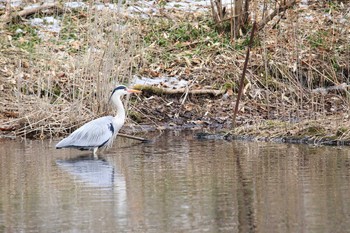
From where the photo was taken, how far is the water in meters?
8.85

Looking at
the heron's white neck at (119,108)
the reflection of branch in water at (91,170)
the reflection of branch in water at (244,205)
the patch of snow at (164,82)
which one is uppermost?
the patch of snow at (164,82)

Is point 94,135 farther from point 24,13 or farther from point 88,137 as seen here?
point 24,13

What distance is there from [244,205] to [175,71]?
1095 cm

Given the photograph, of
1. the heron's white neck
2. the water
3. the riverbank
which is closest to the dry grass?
the riverbank

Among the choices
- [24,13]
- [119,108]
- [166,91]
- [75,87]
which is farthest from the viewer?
[24,13]

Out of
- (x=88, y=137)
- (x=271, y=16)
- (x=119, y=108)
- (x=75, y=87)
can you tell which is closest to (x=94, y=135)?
(x=88, y=137)

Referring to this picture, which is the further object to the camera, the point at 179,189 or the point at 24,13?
the point at 24,13

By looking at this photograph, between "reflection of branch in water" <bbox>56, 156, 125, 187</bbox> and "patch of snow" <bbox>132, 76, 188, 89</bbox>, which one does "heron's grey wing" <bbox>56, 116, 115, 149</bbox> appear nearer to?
"reflection of branch in water" <bbox>56, 156, 125, 187</bbox>

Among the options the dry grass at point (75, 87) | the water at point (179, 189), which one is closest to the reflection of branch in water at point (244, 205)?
the water at point (179, 189)

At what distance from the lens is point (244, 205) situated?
9617 millimetres

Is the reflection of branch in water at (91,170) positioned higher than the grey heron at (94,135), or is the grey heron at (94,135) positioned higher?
the grey heron at (94,135)

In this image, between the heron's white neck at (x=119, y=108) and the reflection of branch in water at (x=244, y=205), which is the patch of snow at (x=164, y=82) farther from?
the reflection of branch in water at (x=244, y=205)

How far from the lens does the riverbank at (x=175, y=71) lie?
17125 millimetres

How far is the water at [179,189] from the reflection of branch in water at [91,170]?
0.01 m
